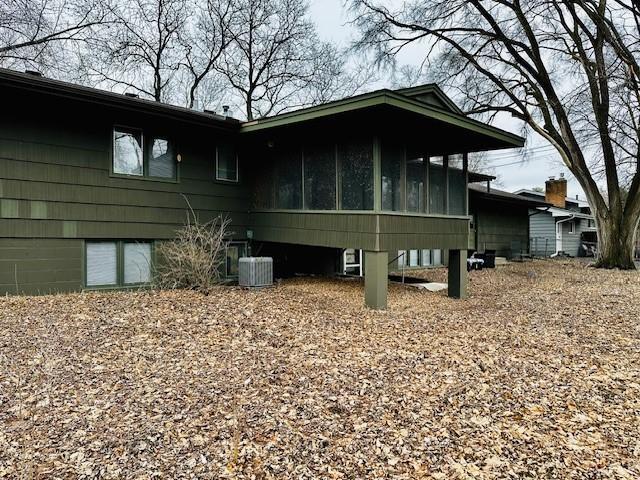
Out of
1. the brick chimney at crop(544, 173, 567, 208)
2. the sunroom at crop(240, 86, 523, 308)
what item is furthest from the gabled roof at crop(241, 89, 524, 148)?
the brick chimney at crop(544, 173, 567, 208)

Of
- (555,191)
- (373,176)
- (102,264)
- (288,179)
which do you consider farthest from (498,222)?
(102,264)

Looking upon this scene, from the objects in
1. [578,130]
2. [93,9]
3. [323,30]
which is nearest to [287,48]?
[323,30]

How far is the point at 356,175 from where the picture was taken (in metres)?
7.24

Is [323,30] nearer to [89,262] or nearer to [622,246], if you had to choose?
[622,246]

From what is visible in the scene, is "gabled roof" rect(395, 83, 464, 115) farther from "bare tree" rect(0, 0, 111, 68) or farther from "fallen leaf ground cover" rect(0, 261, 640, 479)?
"bare tree" rect(0, 0, 111, 68)

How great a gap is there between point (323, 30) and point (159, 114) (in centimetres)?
1498

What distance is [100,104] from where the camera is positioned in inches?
284

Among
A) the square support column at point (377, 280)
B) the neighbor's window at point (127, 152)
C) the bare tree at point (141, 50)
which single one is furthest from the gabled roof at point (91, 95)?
the bare tree at point (141, 50)

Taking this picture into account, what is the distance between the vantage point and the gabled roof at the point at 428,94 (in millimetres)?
7920

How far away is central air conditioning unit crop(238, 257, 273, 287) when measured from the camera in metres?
8.16

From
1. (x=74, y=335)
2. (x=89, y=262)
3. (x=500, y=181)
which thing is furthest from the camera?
(x=500, y=181)

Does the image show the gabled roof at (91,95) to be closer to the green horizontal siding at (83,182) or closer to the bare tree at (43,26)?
the green horizontal siding at (83,182)

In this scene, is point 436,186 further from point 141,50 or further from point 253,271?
point 141,50

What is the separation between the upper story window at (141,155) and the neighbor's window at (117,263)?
1.35 m
